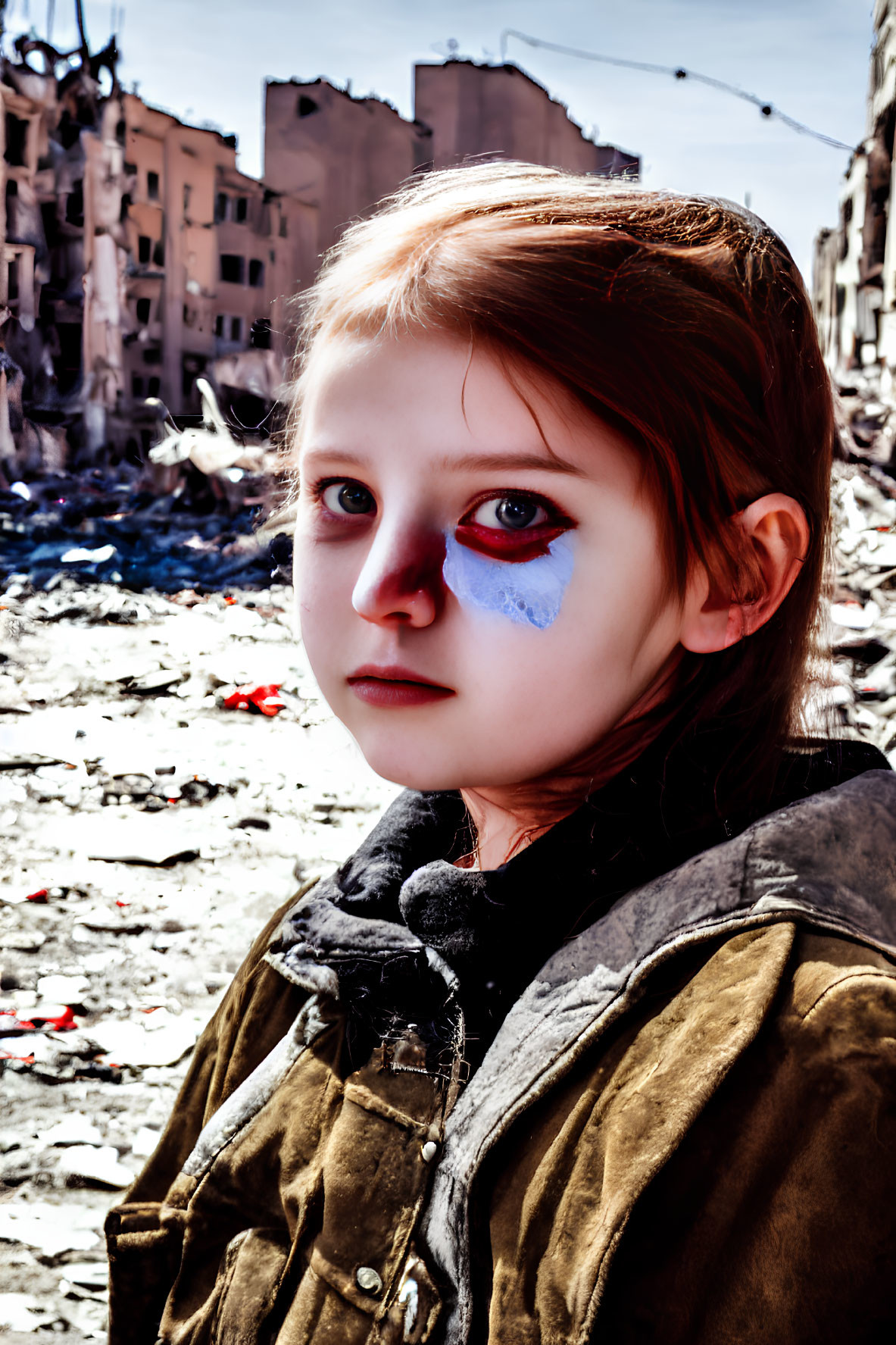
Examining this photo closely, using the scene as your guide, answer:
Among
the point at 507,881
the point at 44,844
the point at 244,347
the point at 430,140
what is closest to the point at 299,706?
the point at 44,844

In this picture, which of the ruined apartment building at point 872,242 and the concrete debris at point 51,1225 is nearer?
the concrete debris at point 51,1225

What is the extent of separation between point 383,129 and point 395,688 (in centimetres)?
1959

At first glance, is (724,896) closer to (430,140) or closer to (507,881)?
(507,881)

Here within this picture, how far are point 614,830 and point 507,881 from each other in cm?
10

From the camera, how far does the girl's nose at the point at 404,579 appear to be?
32.7 inches

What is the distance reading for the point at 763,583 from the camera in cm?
88

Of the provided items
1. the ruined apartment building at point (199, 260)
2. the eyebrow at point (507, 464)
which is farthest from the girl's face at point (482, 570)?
the ruined apartment building at point (199, 260)

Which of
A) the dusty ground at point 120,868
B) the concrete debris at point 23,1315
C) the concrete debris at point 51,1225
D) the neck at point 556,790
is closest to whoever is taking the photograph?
the neck at point 556,790

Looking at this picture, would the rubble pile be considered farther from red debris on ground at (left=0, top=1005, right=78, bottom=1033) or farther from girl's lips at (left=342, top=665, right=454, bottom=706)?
girl's lips at (left=342, top=665, right=454, bottom=706)

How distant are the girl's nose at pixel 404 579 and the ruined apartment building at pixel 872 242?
11.8 meters

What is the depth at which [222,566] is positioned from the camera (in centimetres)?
927

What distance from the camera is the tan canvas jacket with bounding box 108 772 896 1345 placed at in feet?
2.05

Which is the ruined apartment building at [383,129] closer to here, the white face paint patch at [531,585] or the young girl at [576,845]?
the young girl at [576,845]

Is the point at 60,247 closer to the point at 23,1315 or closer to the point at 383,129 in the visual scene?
the point at 383,129
